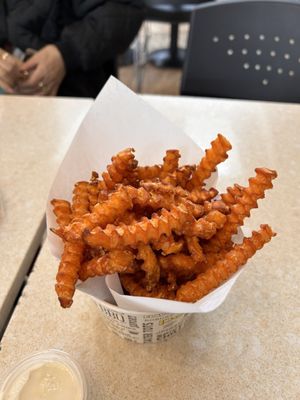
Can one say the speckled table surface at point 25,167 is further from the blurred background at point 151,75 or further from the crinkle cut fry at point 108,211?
the blurred background at point 151,75

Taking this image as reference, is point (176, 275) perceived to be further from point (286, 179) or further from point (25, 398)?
point (286, 179)

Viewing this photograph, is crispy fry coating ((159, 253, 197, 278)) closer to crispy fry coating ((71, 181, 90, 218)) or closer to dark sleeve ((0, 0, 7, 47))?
crispy fry coating ((71, 181, 90, 218))

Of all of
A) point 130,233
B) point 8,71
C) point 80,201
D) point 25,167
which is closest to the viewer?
point 130,233

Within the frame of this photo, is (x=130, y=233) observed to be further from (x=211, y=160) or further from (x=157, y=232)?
(x=211, y=160)

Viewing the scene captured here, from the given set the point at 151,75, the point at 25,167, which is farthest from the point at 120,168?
the point at 151,75

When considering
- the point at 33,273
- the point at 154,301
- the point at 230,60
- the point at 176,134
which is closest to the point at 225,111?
the point at 230,60

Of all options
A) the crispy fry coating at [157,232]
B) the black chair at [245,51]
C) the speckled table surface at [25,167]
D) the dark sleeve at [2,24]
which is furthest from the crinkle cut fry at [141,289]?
the dark sleeve at [2,24]

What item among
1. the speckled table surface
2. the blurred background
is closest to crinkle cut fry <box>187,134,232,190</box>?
the speckled table surface
